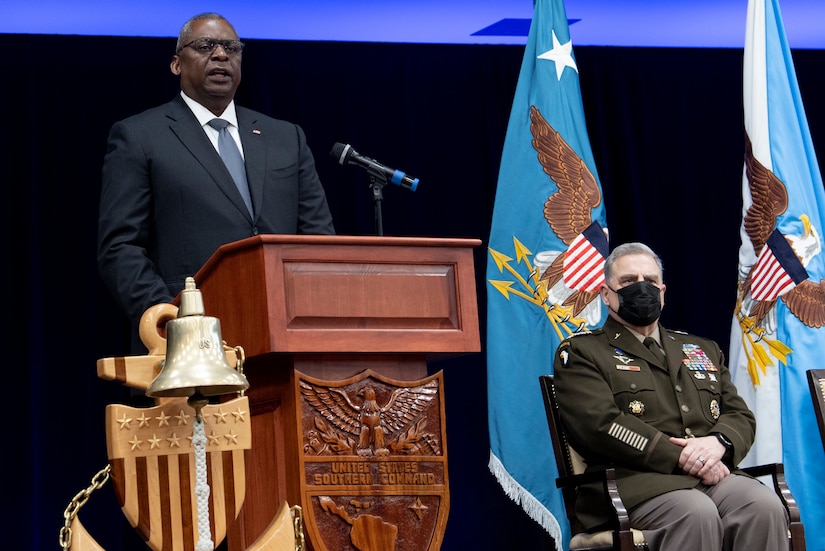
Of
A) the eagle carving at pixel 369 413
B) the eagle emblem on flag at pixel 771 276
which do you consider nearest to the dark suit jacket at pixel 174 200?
the eagle carving at pixel 369 413

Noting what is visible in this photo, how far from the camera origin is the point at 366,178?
5.07 metres

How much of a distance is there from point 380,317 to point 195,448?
477 mm

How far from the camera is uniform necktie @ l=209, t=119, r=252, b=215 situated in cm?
293

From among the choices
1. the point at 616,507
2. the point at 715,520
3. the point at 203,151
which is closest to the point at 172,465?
the point at 203,151

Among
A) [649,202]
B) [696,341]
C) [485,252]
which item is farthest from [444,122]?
[696,341]

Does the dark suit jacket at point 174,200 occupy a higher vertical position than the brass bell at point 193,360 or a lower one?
higher

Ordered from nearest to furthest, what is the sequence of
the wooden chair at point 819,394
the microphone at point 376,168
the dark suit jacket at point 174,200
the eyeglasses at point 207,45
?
the microphone at point 376,168 < the dark suit jacket at point 174,200 < the eyeglasses at point 207,45 < the wooden chair at point 819,394

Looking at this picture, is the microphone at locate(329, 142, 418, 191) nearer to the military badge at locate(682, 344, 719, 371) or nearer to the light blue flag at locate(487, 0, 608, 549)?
the military badge at locate(682, 344, 719, 371)

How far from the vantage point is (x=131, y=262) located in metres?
2.75

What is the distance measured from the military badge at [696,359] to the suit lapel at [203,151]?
1.41m

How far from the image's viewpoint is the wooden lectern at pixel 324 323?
2.23 meters

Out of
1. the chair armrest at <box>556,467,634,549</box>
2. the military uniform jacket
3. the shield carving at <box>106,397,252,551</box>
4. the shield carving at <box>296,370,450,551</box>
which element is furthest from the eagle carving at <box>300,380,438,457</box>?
the military uniform jacket

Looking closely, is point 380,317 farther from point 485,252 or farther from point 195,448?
point 485,252

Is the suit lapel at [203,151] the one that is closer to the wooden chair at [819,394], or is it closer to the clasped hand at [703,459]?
the clasped hand at [703,459]
